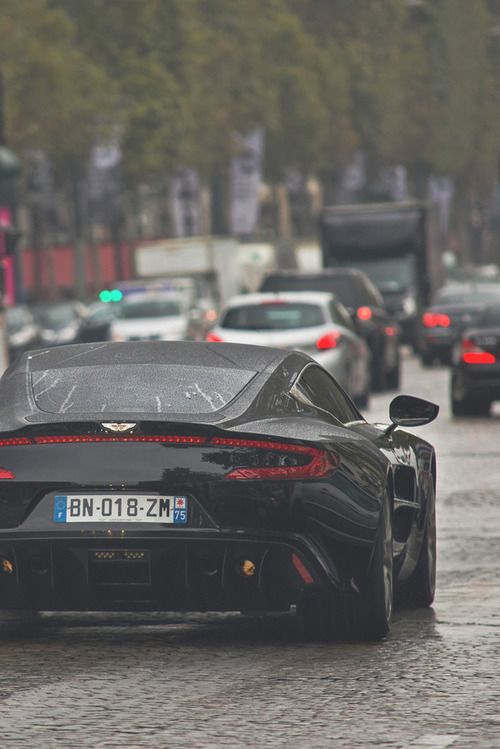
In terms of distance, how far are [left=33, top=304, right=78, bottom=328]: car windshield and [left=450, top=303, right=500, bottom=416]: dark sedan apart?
104ft

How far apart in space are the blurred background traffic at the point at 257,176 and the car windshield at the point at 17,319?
0.07 m

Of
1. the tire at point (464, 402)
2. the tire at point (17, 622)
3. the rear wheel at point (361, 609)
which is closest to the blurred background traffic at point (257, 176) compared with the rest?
the tire at point (464, 402)

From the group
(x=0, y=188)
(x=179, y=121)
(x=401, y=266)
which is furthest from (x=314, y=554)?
(x=179, y=121)

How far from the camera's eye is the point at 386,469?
9258 millimetres

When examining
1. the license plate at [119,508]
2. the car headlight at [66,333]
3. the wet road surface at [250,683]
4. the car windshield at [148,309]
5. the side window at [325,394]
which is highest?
the side window at [325,394]

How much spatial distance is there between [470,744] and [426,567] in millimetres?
3319

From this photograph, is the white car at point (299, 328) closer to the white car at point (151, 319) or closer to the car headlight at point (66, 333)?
the white car at point (151, 319)

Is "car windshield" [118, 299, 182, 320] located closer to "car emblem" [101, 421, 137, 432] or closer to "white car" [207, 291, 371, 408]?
"white car" [207, 291, 371, 408]

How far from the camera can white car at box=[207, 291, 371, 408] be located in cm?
2681

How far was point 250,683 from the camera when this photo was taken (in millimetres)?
8031

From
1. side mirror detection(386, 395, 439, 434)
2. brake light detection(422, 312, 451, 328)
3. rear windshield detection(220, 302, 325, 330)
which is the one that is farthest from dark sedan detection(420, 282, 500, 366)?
side mirror detection(386, 395, 439, 434)

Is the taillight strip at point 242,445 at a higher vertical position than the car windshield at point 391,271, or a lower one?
higher

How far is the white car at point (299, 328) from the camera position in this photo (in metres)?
26.8

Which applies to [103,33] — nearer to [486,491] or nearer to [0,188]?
[0,188]
